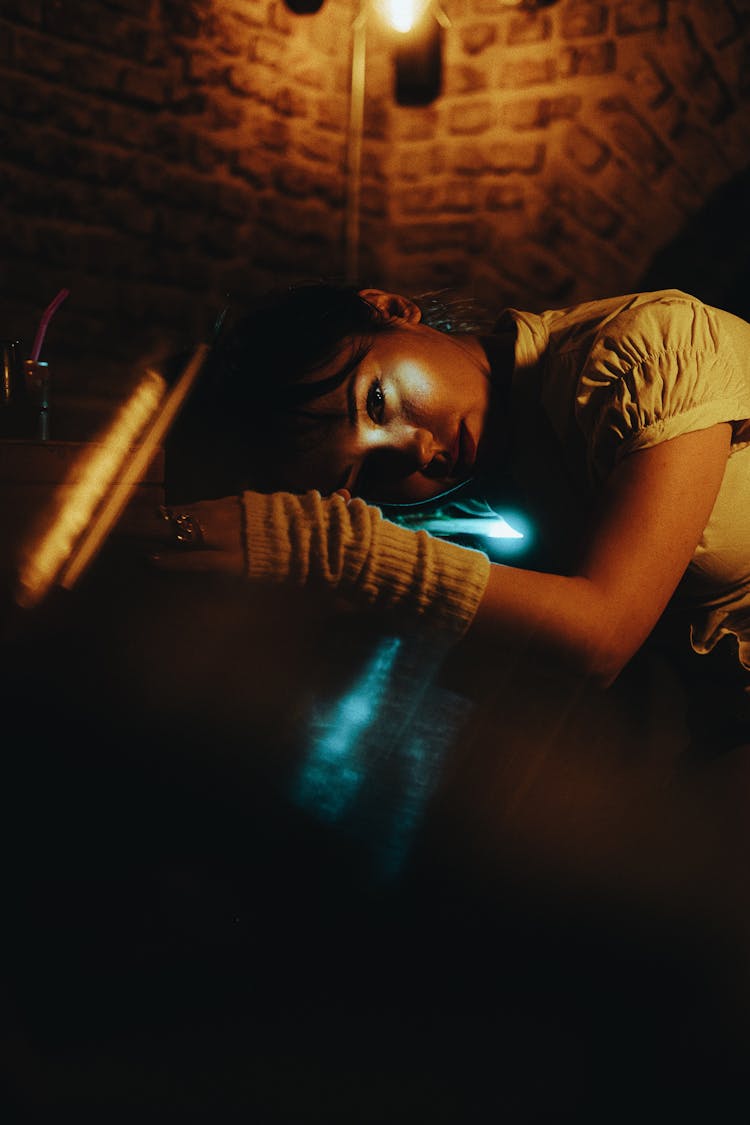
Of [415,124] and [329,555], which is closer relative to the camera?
[329,555]

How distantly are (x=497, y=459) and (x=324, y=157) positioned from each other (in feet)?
9.16

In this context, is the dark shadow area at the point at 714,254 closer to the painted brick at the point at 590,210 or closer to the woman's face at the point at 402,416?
the painted brick at the point at 590,210

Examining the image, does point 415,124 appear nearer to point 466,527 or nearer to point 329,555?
point 466,527

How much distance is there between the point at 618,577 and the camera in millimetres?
1019

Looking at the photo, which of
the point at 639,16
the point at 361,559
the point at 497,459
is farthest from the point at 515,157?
the point at 361,559

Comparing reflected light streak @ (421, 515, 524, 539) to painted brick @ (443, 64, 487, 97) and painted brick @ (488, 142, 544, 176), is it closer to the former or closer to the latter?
painted brick @ (488, 142, 544, 176)

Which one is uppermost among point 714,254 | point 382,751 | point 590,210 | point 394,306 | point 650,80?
point 650,80

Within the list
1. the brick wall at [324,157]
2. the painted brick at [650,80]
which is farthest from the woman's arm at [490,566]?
the painted brick at [650,80]

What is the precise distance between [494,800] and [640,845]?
8.6 inches

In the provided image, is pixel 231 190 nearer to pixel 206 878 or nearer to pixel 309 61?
pixel 309 61

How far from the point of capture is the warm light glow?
3375mm

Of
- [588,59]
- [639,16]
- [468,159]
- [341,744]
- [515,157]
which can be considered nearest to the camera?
[341,744]

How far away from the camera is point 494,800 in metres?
1.31

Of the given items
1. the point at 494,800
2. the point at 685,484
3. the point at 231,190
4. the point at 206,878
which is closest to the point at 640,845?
the point at 494,800
